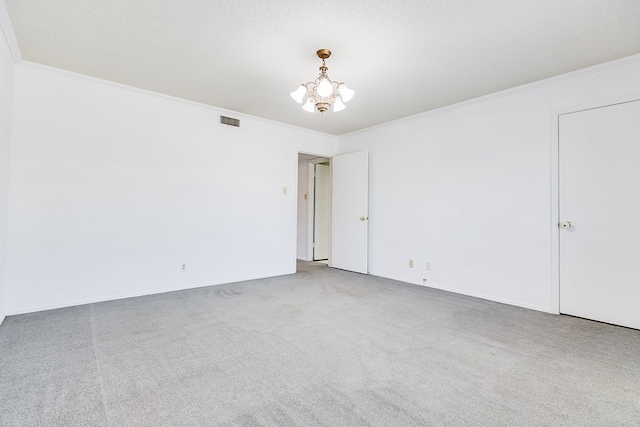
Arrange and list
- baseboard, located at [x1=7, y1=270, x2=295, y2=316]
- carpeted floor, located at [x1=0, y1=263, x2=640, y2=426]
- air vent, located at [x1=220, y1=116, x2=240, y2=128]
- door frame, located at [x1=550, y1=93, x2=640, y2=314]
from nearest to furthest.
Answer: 1. carpeted floor, located at [x1=0, y1=263, x2=640, y2=426]
2. baseboard, located at [x1=7, y1=270, x2=295, y2=316]
3. door frame, located at [x1=550, y1=93, x2=640, y2=314]
4. air vent, located at [x1=220, y1=116, x2=240, y2=128]

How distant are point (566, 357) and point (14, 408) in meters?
3.43

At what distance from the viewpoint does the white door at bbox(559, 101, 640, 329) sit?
9.07 feet

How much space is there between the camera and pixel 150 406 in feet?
5.27

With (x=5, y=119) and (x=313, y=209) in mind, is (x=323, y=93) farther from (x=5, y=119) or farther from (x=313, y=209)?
(x=313, y=209)

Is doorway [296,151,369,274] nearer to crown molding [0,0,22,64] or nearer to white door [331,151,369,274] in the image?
white door [331,151,369,274]

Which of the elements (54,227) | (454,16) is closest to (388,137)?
(454,16)

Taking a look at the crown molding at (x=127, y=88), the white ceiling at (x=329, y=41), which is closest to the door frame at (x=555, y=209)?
the white ceiling at (x=329, y=41)

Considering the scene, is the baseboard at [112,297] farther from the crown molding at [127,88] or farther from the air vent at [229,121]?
the crown molding at [127,88]

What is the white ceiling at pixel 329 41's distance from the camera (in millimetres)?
2143

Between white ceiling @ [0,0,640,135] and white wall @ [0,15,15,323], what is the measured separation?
224mm

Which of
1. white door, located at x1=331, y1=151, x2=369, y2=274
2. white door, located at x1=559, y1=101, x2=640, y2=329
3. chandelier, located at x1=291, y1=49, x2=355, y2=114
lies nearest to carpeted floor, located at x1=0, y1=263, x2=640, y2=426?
white door, located at x1=559, y1=101, x2=640, y2=329

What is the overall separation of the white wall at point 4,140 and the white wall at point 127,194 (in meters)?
0.13

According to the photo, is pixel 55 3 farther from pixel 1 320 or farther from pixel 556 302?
pixel 556 302

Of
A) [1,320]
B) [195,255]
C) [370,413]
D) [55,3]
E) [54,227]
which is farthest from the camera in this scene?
[195,255]
